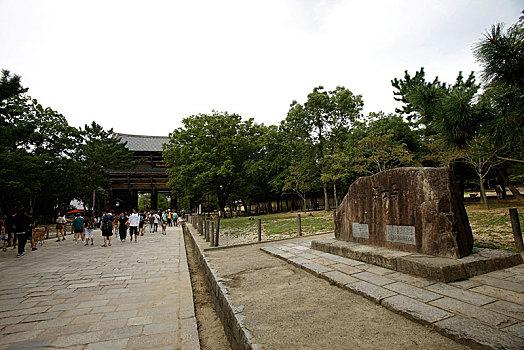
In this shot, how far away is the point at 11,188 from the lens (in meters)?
15.3

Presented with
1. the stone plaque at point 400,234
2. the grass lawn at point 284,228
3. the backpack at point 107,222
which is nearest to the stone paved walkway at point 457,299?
the stone plaque at point 400,234

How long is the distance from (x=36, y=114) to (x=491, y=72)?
92.2 feet

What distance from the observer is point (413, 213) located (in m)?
4.51

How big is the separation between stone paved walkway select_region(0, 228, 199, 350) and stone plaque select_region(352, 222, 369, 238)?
3.73 metres

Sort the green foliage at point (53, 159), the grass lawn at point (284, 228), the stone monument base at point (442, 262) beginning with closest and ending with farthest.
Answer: the stone monument base at point (442, 262) → the grass lawn at point (284, 228) → the green foliage at point (53, 159)

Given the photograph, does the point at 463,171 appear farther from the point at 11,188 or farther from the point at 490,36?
the point at 11,188

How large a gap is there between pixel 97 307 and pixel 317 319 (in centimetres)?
322

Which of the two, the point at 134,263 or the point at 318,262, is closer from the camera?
the point at 318,262

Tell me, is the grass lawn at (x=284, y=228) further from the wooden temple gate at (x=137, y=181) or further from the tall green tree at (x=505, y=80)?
the wooden temple gate at (x=137, y=181)

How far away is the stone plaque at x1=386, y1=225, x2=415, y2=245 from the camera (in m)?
4.49

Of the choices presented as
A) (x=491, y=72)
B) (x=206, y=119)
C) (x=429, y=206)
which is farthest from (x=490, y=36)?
(x=206, y=119)

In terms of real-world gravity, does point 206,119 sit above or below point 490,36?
above

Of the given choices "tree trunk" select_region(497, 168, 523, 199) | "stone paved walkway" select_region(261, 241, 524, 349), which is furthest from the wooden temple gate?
"tree trunk" select_region(497, 168, 523, 199)

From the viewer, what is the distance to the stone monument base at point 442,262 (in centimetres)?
338
